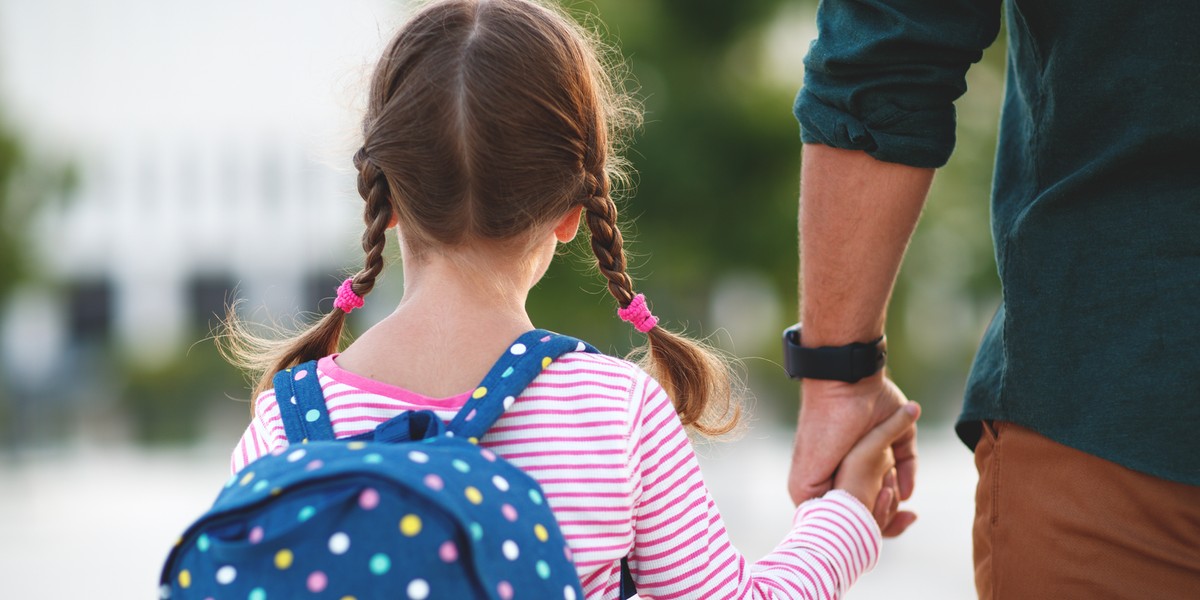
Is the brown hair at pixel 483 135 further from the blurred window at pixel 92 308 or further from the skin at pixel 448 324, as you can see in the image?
the blurred window at pixel 92 308

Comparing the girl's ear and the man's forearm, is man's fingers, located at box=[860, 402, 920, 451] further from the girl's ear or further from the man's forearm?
the girl's ear

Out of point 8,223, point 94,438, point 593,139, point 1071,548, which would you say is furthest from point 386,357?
point 94,438

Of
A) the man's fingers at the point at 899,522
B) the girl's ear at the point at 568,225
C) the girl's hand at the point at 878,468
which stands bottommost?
the man's fingers at the point at 899,522

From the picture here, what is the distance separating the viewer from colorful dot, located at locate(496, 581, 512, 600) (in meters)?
1.32

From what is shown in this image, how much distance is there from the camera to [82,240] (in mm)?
30969

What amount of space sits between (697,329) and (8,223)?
41.6ft

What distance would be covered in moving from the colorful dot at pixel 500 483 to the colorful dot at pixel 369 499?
154mm

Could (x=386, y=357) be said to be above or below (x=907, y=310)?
above

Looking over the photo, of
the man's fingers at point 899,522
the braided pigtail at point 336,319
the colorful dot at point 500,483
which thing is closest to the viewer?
the colorful dot at point 500,483

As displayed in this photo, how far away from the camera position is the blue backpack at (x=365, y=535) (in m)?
1.30

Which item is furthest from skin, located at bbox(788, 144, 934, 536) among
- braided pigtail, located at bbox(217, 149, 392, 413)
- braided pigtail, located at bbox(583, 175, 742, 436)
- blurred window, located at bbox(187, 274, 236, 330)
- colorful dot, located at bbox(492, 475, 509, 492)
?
blurred window, located at bbox(187, 274, 236, 330)

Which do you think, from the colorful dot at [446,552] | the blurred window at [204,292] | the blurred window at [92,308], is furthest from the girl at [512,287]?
→ the blurred window at [92,308]

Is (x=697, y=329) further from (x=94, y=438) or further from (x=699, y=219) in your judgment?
(x=94, y=438)

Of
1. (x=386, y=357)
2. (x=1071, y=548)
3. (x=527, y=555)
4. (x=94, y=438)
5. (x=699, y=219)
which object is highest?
(x=386, y=357)
